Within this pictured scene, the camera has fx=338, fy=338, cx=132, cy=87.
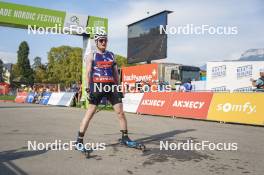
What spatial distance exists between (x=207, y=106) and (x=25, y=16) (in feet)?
34.8

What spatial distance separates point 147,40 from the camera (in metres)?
24.5

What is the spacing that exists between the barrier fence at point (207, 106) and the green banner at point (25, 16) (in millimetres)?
6451

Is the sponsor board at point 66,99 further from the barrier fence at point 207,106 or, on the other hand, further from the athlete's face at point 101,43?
the athlete's face at point 101,43

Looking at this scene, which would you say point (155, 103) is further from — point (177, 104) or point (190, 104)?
point (190, 104)

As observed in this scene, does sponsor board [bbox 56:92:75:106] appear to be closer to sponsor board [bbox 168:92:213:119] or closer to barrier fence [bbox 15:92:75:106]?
barrier fence [bbox 15:92:75:106]

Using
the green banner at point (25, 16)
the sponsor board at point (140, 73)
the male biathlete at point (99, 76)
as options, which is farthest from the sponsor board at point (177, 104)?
the sponsor board at point (140, 73)

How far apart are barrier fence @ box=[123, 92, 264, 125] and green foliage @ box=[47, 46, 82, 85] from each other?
5861 centimetres

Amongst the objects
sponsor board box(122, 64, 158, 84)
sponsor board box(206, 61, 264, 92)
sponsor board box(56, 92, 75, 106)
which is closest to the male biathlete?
sponsor board box(206, 61, 264, 92)

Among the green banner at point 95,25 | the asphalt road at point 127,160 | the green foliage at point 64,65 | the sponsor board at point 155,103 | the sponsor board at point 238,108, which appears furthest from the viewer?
the green foliage at point 64,65

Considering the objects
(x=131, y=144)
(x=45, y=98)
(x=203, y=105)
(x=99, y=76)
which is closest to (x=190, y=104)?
(x=203, y=105)

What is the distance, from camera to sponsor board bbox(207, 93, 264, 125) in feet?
35.1

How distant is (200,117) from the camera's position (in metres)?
12.4

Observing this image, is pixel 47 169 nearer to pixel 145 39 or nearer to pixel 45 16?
pixel 45 16

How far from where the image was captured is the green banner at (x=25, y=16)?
17109 millimetres
